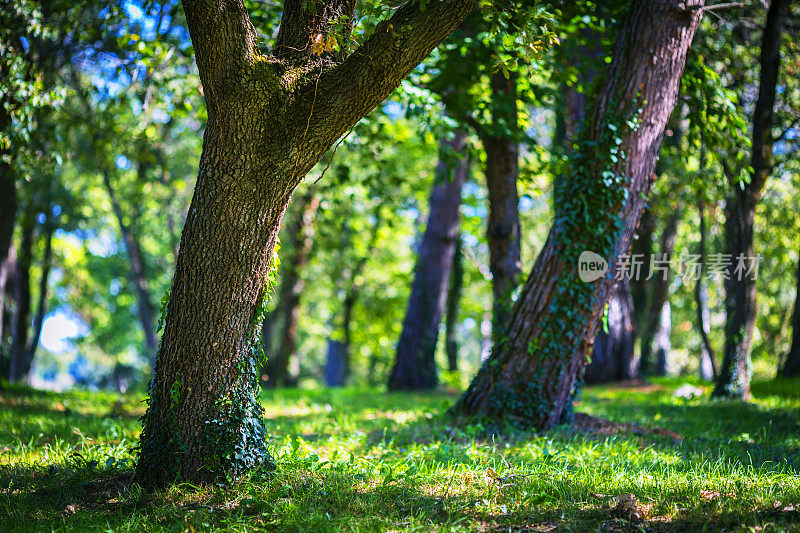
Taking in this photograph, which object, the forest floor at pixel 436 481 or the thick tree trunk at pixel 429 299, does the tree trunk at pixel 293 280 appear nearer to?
the thick tree trunk at pixel 429 299

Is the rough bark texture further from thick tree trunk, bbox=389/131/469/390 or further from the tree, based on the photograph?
the tree

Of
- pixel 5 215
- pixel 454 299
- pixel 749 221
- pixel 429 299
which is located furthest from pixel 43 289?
pixel 749 221

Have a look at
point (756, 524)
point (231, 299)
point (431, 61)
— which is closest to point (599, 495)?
point (756, 524)

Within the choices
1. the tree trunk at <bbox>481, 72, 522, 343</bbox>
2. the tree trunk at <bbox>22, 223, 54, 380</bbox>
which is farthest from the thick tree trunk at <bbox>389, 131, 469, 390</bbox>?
the tree trunk at <bbox>22, 223, 54, 380</bbox>

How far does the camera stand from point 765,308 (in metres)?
22.4

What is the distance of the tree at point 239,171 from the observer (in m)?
3.77

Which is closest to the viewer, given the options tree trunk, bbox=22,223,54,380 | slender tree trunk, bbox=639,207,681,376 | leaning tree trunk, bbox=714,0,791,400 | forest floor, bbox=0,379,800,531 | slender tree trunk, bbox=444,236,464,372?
forest floor, bbox=0,379,800,531

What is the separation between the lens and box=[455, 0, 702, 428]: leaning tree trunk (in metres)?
5.87

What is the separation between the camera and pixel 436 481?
13.5 feet

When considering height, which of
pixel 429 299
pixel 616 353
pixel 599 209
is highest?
pixel 599 209

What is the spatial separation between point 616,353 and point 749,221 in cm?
441

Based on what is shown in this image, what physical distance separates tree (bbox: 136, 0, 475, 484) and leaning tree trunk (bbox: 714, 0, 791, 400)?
6.68 metres

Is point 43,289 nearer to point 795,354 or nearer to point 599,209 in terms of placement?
point 599,209

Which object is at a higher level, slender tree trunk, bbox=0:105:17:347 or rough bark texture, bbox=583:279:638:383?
slender tree trunk, bbox=0:105:17:347
